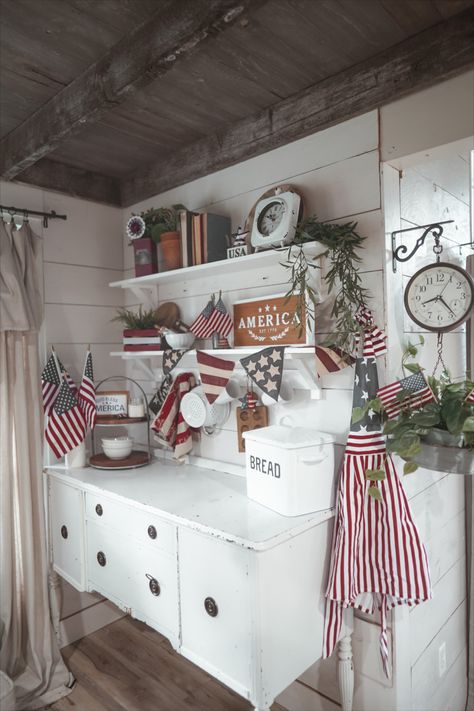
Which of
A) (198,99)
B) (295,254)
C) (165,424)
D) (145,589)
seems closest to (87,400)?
(165,424)

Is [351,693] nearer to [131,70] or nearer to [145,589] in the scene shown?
[145,589]

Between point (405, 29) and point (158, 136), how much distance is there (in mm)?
1124

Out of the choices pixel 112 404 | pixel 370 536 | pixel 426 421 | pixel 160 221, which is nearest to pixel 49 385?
pixel 112 404

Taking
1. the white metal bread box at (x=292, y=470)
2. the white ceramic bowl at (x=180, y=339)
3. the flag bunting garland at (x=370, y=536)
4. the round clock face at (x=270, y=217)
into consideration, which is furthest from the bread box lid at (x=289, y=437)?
the round clock face at (x=270, y=217)

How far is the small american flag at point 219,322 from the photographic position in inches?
83.6

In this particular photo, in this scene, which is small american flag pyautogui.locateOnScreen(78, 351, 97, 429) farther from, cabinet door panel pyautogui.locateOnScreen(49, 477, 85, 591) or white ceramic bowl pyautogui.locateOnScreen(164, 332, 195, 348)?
white ceramic bowl pyautogui.locateOnScreen(164, 332, 195, 348)

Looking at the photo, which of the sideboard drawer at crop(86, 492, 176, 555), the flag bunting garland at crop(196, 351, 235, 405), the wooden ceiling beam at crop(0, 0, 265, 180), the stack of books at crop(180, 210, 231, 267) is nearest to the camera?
the wooden ceiling beam at crop(0, 0, 265, 180)

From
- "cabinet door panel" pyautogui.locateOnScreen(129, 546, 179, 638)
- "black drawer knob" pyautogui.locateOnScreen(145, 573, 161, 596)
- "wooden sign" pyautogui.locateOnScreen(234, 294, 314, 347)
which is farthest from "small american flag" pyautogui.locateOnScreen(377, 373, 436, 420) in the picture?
"black drawer knob" pyautogui.locateOnScreen(145, 573, 161, 596)

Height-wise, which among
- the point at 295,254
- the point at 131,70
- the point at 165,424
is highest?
the point at 131,70

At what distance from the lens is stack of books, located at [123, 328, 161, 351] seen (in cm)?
235

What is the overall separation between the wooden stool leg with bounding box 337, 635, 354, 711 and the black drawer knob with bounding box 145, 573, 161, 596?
0.66 m

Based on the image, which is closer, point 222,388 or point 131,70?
point 131,70

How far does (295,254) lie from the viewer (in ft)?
5.89

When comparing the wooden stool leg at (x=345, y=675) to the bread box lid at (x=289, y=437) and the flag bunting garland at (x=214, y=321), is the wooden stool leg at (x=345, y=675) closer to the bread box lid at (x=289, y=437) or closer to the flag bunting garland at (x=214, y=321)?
the bread box lid at (x=289, y=437)
